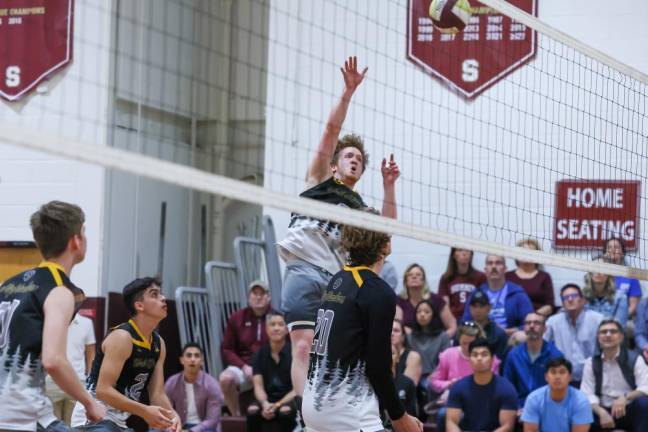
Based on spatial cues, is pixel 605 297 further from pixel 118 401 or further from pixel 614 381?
pixel 118 401

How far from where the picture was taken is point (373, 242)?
6.17m

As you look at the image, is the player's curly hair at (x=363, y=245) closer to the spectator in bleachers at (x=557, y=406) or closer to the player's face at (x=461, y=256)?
the spectator in bleachers at (x=557, y=406)

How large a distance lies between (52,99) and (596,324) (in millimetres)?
7003

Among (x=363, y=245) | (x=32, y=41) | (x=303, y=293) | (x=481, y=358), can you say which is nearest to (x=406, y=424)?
(x=363, y=245)

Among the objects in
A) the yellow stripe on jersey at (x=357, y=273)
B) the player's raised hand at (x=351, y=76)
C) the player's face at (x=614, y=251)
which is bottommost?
the yellow stripe on jersey at (x=357, y=273)

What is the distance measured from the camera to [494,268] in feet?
39.8

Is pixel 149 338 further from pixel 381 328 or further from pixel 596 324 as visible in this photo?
pixel 596 324

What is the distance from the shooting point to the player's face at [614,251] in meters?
11.0

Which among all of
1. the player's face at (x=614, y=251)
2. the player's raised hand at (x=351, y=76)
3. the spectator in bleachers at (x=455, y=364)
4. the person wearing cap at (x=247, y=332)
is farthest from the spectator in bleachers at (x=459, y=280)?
the player's raised hand at (x=351, y=76)

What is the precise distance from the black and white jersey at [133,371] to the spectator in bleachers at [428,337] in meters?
5.00

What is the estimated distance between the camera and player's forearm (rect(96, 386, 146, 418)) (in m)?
6.96

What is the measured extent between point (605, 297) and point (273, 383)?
359 cm

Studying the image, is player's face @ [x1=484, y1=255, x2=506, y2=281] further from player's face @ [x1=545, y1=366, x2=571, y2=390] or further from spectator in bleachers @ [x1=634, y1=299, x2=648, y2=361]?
player's face @ [x1=545, y1=366, x2=571, y2=390]

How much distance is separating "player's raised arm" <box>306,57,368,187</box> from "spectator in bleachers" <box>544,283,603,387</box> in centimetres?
490
